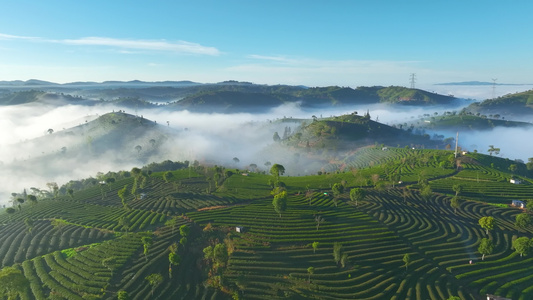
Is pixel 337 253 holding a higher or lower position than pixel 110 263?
higher

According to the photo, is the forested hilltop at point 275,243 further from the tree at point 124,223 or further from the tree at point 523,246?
the tree at point 124,223

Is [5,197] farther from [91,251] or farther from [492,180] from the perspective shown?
[492,180]

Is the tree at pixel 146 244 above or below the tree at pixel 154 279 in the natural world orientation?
above

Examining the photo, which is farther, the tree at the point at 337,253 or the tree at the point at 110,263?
the tree at the point at 337,253

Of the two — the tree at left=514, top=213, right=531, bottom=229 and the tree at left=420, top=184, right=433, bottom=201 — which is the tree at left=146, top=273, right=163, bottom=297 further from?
the tree at left=514, top=213, right=531, bottom=229

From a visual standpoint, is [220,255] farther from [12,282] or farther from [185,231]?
[12,282]

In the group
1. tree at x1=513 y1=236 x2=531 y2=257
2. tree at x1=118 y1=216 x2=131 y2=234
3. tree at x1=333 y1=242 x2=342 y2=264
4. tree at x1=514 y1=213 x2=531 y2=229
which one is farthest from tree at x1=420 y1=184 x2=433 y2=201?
tree at x1=118 y1=216 x2=131 y2=234

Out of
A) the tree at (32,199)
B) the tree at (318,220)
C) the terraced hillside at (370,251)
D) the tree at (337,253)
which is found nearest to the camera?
the terraced hillside at (370,251)

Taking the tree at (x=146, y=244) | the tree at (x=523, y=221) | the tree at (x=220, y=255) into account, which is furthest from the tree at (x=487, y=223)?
the tree at (x=146, y=244)

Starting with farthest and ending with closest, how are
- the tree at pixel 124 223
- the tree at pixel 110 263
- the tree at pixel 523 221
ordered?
the tree at pixel 124 223, the tree at pixel 523 221, the tree at pixel 110 263

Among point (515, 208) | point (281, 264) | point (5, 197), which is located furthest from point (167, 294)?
point (5, 197)

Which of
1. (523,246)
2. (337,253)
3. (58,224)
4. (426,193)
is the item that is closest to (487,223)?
(523,246)
